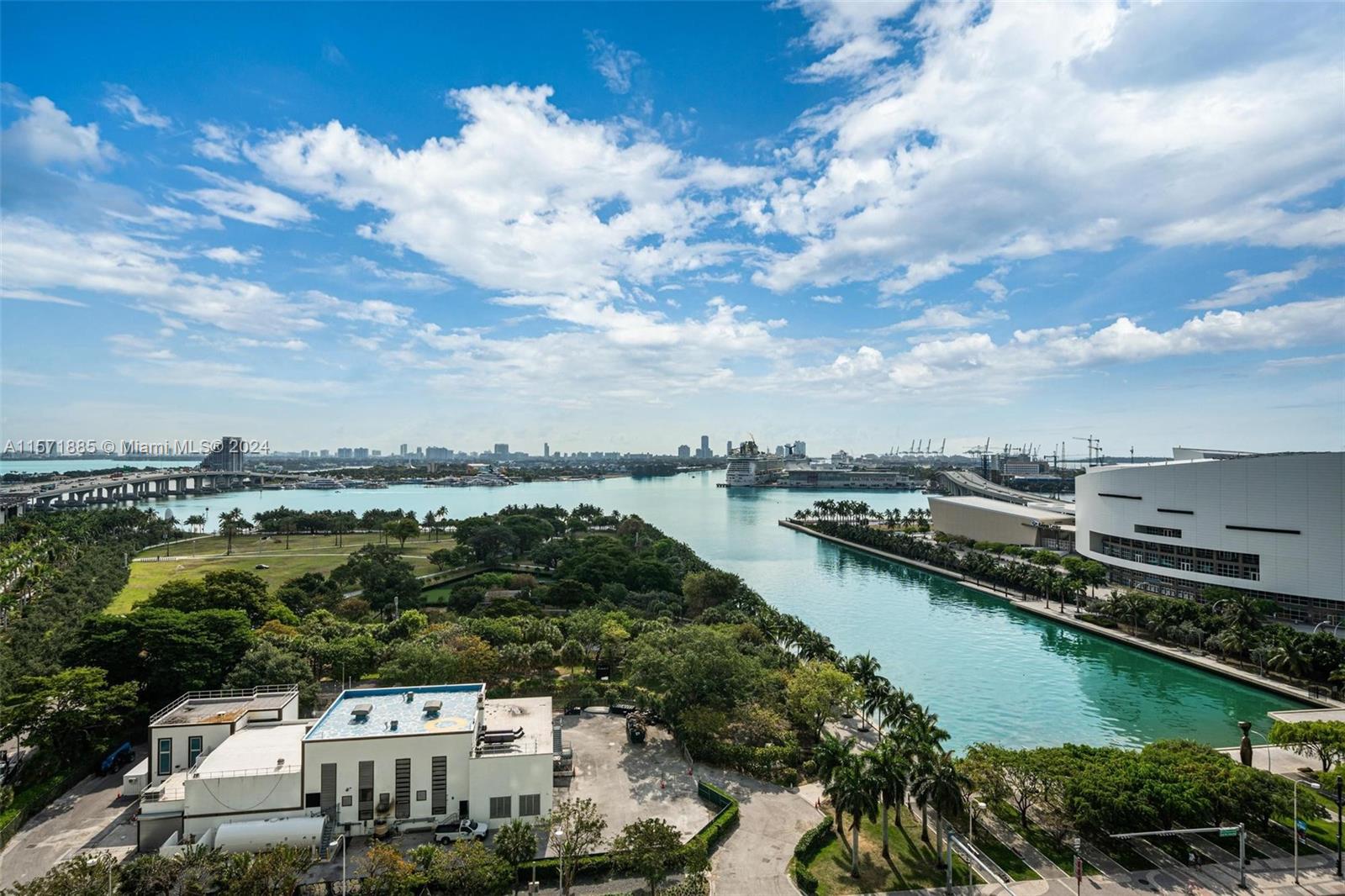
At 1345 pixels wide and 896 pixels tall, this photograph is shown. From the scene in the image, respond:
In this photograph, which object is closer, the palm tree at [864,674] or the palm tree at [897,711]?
the palm tree at [897,711]

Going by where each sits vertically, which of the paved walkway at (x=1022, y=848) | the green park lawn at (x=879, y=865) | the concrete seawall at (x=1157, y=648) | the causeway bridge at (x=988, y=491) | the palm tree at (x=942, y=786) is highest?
the causeway bridge at (x=988, y=491)

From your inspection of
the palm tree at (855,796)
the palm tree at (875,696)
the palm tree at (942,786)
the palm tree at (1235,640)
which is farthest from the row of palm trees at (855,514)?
the palm tree at (855,796)

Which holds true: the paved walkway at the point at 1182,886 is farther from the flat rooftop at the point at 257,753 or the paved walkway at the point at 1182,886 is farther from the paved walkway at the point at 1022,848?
the flat rooftop at the point at 257,753

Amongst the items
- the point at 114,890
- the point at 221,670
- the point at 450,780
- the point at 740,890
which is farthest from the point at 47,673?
the point at 740,890

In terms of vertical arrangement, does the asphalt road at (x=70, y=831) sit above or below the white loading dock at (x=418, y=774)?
below

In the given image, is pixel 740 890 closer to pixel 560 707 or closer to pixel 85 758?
pixel 560 707

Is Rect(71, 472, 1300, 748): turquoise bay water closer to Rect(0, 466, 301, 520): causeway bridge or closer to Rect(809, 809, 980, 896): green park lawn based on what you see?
Rect(809, 809, 980, 896): green park lawn

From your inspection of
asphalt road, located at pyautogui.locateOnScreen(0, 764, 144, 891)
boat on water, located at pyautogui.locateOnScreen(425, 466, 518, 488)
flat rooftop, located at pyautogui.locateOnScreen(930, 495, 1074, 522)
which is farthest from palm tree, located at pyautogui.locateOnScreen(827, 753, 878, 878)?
boat on water, located at pyautogui.locateOnScreen(425, 466, 518, 488)

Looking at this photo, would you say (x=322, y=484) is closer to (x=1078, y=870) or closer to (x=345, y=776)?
(x=345, y=776)
